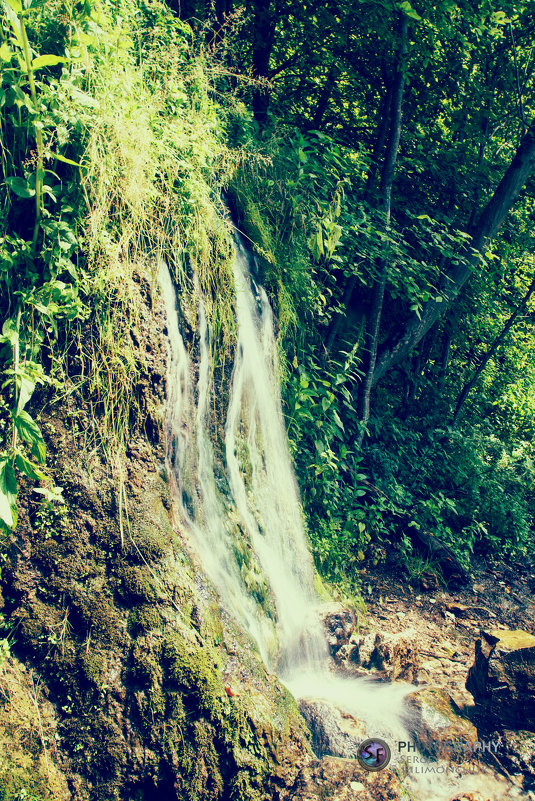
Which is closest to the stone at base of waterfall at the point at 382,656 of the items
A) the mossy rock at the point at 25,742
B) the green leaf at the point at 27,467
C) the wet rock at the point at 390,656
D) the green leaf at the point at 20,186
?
the wet rock at the point at 390,656

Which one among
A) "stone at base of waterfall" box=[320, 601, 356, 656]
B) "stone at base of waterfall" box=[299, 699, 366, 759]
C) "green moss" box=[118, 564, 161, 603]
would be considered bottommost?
"stone at base of waterfall" box=[320, 601, 356, 656]

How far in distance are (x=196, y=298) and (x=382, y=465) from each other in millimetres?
3612

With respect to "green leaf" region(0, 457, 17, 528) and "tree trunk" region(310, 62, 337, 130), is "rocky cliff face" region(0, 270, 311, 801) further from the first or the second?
"tree trunk" region(310, 62, 337, 130)

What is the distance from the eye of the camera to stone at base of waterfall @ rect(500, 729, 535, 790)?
3.48 meters

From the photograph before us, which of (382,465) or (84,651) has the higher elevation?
(84,651)

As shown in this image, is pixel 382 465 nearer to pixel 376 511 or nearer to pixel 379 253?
pixel 376 511

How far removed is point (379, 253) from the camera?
5.48m

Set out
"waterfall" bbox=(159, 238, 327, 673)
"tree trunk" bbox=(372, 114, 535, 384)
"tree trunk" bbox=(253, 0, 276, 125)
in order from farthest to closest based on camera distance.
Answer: "tree trunk" bbox=(372, 114, 535, 384) → "tree trunk" bbox=(253, 0, 276, 125) → "waterfall" bbox=(159, 238, 327, 673)

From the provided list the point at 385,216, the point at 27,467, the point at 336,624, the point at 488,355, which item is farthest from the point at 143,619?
the point at 488,355

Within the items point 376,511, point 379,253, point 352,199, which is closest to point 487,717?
point 376,511

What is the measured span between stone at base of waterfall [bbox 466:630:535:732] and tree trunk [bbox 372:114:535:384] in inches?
131

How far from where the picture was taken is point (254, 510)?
155 inches

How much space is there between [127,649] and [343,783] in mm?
1479

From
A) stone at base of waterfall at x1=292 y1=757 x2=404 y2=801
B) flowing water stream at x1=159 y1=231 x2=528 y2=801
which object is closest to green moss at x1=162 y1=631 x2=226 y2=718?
flowing water stream at x1=159 y1=231 x2=528 y2=801
